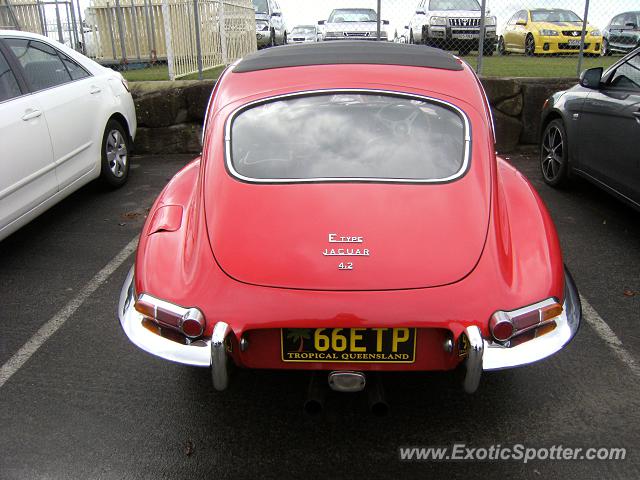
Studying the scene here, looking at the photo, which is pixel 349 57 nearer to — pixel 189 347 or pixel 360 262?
pixel 360 262

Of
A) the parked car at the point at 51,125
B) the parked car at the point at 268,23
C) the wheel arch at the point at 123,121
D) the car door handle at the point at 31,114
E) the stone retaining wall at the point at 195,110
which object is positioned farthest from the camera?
the parked car at the point at 268,23

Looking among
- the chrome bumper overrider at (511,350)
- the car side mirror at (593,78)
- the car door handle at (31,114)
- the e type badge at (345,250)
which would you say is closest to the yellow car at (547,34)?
the car side mirror at (593,78)

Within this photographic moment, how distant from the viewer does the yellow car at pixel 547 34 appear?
1059cm

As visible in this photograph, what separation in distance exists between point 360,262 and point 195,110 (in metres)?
6.41

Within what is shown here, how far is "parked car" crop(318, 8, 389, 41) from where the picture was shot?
13.9 metres

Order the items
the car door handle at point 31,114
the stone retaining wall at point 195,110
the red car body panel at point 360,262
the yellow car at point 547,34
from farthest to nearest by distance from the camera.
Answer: the yellow car at point 547,34
the stone retaining wall at point 195,110
the car door handle at point 31,114
the red car body panel at point 360,262

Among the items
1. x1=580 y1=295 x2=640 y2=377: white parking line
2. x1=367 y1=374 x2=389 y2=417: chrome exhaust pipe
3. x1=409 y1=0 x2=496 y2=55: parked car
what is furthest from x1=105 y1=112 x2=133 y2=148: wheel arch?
x1=409 y1=0 x2=496 y2=55: parked car

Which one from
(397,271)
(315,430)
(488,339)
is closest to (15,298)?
(315,430)

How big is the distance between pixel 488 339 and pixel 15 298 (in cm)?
330

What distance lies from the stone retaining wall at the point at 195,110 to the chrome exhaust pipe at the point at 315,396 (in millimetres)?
6292

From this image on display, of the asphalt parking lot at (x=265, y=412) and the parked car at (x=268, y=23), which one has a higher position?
the parked car at (x=268, y=23)

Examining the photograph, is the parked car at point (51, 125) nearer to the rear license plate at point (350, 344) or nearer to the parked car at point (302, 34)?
the rear license plate at point (350, 344)

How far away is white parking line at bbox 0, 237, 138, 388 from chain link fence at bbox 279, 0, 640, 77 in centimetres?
601

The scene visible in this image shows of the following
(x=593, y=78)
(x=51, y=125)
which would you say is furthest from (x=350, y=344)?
(x=593, y=78)
